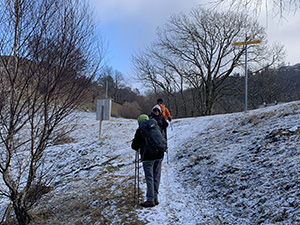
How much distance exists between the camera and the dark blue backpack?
15.2 feet

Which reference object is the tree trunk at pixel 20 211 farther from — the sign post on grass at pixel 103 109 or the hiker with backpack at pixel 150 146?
the sign post on grass at pixel 103 109

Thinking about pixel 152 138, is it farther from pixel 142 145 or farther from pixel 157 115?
pixel 157 115

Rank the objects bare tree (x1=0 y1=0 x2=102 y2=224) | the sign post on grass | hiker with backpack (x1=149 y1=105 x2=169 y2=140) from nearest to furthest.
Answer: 1. bare tree (x1=0 y1=0 x2=102 y2=224)
2. hiker with backpack (x1=149 y1=105 x2=169 y2=140)
3. the sign post on grass

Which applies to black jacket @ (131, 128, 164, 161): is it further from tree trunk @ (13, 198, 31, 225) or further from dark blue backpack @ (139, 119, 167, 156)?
tree trunk @ (13, 198, 31, 225)

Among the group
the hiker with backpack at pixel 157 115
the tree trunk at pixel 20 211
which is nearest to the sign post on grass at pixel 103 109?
the hiker with backpack at pixel 157 115

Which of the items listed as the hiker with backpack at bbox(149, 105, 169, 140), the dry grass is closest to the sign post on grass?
the dry grass

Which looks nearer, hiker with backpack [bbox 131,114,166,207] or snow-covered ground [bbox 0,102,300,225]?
snow-covered ground [bbox 0,102,300,225]

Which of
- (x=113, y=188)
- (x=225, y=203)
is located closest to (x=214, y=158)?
(x=225, y=203)

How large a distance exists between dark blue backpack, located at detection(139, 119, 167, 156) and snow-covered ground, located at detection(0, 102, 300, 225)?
1.18 m

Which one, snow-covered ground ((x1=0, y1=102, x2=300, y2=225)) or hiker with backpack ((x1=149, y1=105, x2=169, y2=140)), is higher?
hiker with backpack ((x1=149, y1=105, x2=169, y2=140))

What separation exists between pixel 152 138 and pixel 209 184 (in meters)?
2.05

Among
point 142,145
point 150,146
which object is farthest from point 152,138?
point 142,145

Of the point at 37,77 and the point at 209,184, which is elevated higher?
the point at 37,77

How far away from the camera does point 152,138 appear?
463 cm
